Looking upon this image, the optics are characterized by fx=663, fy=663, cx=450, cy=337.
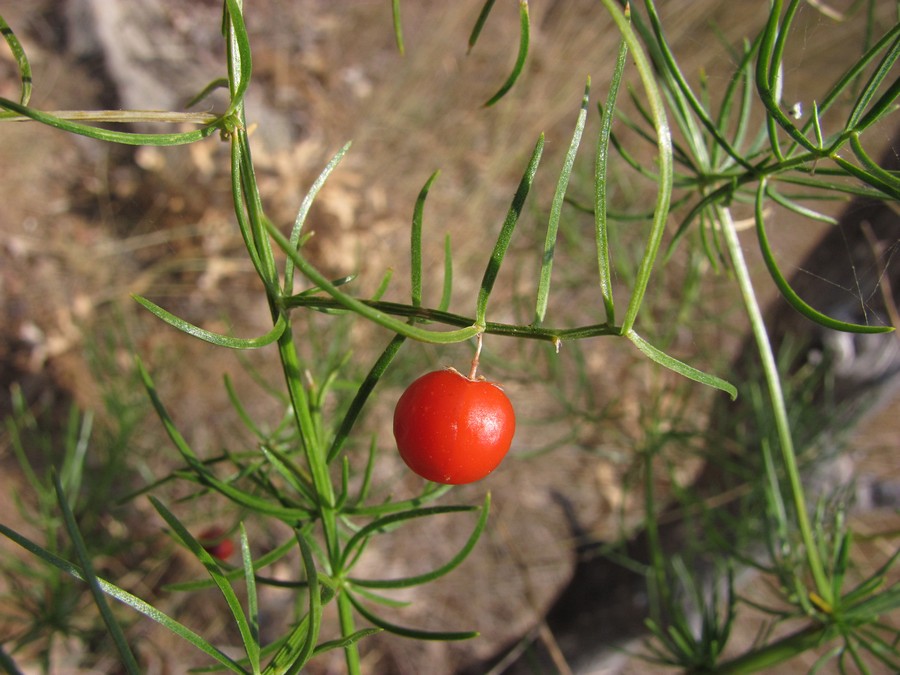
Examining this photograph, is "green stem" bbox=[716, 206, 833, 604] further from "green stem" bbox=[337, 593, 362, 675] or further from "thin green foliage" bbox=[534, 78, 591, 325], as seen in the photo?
"green stem" bbox=[337, 593, 362, 675]

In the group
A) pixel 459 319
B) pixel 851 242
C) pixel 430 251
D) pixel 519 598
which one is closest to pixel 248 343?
pixel 459 319

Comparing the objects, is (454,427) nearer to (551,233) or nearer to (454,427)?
(454,427)

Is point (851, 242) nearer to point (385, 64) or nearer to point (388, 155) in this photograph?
point (388, 155)

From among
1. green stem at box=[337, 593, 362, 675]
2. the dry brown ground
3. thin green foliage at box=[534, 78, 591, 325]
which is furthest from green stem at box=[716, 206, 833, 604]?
the dry brown ground

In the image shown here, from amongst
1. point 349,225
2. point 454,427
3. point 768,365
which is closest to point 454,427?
point 454,427

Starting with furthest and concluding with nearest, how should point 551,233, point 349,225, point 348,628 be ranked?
point 349,225 < point 348,628 < point 551,233

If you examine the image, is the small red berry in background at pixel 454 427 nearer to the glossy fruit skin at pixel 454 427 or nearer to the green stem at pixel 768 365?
the glossy fruit skin at pixel 454 427

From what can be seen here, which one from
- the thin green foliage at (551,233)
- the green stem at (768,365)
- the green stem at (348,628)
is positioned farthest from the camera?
the green stem at (768,365)

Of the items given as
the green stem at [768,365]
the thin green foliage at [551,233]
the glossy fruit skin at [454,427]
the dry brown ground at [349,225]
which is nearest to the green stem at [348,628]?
the glossy fruit skin at [454,427]
